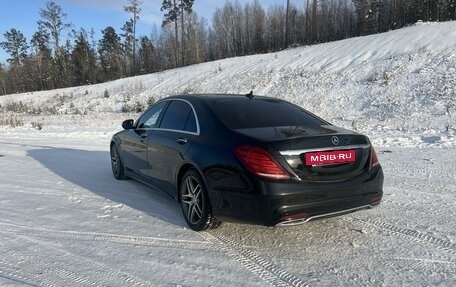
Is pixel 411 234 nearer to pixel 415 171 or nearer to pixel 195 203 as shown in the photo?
pixel 195 203

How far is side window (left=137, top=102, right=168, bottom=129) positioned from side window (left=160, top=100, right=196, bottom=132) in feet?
0.83

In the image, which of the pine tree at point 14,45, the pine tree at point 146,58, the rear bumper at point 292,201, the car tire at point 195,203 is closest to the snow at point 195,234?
the car tire at point 195,203

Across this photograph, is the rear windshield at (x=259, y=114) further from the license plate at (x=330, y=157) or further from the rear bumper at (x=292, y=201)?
the rear bumper at (x=292, y=201)

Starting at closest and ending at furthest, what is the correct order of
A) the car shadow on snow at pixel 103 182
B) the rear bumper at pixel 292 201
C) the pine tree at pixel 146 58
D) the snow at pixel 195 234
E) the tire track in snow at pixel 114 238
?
the snow at pixel 195 234 < the rear bumper at pixel 292 201 < the tire track in snow at pixel 114 238 < the car shadow on snow at pixel 103 182 < the pine tree at pixel 146 58

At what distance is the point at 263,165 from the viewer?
139 inches

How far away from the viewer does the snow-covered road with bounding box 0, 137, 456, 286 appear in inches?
127

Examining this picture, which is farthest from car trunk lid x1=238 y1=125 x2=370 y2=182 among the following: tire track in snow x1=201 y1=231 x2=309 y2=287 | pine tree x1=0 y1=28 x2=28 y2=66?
pine tree x1=0 y1=28 x2=28 y2=66

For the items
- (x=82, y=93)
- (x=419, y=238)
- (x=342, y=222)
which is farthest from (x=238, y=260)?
(x=82, y=93)

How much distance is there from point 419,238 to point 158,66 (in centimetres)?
6131

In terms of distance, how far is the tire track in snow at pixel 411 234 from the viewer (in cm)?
363

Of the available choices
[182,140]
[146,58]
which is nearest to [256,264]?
[182,140]

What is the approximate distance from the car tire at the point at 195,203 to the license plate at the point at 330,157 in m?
1.15

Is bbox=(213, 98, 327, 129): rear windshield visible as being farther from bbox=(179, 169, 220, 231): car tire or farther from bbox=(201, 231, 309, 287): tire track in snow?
bbox=(201, 231, 309, 287): tire track in snow

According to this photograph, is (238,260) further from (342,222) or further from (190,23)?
(190,23)
